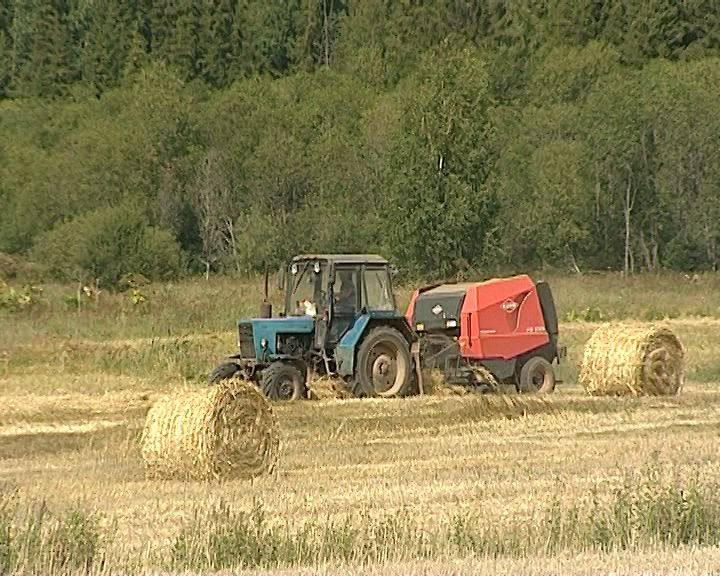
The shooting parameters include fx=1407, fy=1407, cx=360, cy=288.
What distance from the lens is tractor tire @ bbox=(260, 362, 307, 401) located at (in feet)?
59.2

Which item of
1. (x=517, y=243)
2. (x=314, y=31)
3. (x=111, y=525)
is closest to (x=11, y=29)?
(x=314, y=31)

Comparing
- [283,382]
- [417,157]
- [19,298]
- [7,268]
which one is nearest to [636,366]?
[283,382]

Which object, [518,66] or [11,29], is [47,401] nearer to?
[518,66]

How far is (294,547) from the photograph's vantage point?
28.1 ft

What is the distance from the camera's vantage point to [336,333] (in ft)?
62.6

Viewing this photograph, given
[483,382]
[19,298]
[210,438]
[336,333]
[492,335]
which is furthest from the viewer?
[19,298]

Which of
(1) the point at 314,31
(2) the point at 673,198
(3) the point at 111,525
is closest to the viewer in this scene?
(3) the point at 111,525

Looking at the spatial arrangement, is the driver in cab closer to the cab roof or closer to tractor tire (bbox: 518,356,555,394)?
the cab roof

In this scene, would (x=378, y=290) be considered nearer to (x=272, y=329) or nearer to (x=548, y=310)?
(x=272, y=329)

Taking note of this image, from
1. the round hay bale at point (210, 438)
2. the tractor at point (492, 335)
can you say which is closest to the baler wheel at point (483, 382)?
the tractor at point (492, 335)

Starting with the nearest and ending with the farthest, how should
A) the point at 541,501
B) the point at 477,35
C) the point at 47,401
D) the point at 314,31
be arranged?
the point at 541,501 < the point at 47,401 < the point at 477,35 < the point at 314,31

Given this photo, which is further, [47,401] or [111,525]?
[47,401]

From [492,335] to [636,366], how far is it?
207cm

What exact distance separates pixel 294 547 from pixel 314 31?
84.8 meters
